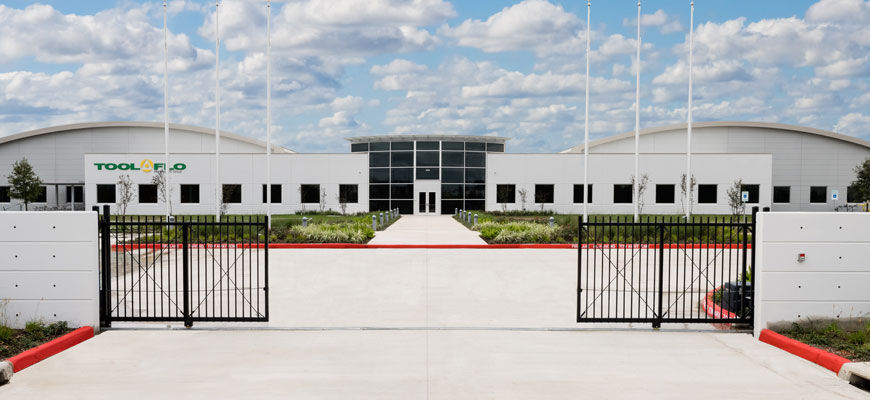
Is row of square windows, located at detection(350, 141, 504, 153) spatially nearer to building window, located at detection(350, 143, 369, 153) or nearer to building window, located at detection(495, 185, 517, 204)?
building window, located at detection(350, 143, 369, 153)

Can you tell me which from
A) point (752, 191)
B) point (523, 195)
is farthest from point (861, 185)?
point (523, 195)

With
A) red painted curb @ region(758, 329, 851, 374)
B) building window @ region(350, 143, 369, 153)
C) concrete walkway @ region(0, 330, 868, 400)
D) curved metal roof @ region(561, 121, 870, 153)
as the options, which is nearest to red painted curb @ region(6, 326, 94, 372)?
concrete walkway @ region(0, 330, 868, 400)

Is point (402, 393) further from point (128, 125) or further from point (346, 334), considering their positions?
point (128, 125)

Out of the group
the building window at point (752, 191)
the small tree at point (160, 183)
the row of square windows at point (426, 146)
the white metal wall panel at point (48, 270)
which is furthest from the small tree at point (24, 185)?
the building window at point (752, 191)

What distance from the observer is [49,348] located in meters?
8.47

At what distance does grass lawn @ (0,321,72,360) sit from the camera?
8394 millimetres

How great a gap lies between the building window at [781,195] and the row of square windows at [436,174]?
27485 mm

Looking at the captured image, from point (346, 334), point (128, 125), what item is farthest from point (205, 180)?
point (346, 334)

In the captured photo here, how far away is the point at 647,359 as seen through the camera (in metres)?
8.28

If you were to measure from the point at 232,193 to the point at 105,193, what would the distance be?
10226 mm

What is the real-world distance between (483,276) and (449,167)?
126 feet

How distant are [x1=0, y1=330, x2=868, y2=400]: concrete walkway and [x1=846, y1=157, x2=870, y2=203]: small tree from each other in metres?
56.9

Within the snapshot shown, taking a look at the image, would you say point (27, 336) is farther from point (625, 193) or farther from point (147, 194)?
point (625, 193)

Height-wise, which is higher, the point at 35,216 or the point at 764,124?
the point at 764,124
